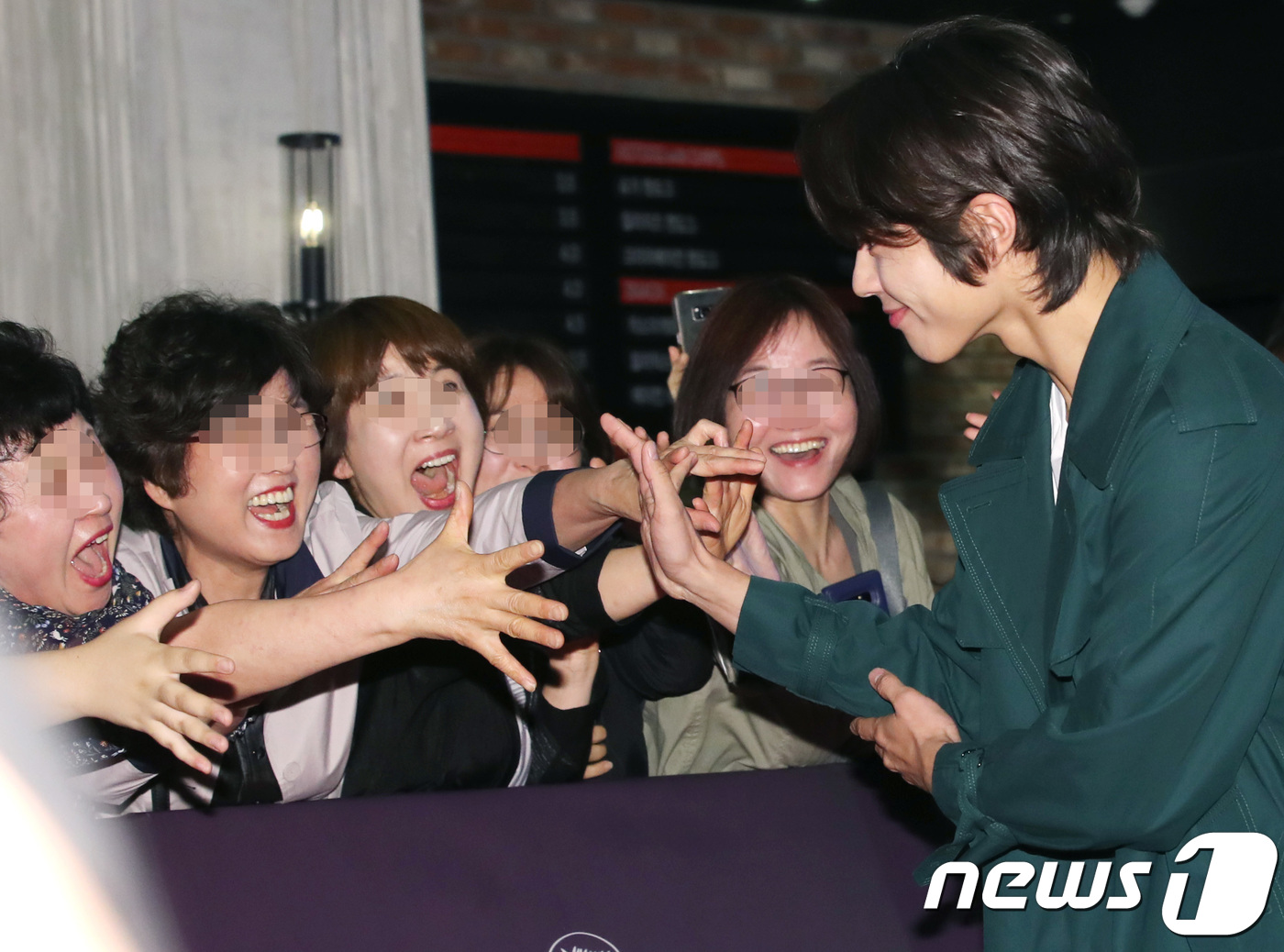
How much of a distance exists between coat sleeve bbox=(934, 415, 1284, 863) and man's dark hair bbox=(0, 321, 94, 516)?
1353 mm

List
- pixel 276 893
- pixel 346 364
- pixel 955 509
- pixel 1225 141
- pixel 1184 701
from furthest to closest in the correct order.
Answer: pixel 1225 141 < pixel 346 364 < pixel 955 509 < pixel 276 893 < pixel 1184 701

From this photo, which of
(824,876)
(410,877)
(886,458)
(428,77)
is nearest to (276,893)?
(410,877)

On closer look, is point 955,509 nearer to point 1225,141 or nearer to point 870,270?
point 870,270

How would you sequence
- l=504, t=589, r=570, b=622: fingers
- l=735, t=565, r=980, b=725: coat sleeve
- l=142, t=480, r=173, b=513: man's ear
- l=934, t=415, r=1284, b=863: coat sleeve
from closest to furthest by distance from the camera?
l=934, t=415, r=1284, b=863: coat sleeve, l=504, t=589, r=570, b=622: fingers, l=735, t=565, r=980, b=725: coat sleeve, l=142, t=480, r=173, b=513: man's ear

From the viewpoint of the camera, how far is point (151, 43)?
366 cm

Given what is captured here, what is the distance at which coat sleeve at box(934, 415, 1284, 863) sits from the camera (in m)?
1.31

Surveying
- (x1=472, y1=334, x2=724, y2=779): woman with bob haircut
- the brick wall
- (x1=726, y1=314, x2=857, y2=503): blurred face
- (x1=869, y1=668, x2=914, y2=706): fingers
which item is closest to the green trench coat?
(x1=869, y1=668, x2=914, y2=706): fingers

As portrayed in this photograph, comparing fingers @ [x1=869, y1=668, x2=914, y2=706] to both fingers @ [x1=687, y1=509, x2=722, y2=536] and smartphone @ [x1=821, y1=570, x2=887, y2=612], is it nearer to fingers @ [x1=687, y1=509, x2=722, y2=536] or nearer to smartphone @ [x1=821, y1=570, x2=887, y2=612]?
fingers @ [x1=687, y1=509, x2=722, y2=536]

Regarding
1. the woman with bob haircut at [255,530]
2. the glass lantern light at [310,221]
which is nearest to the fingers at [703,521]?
the woman with bob haircut at [255,530]

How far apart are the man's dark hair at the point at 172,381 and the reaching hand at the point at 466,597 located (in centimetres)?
54

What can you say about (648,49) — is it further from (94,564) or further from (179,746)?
(179,746)

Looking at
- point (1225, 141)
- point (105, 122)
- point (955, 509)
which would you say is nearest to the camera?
point (955, 509)

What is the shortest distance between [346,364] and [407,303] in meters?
0.19

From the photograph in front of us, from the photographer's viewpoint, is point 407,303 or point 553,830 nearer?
point 553,830
